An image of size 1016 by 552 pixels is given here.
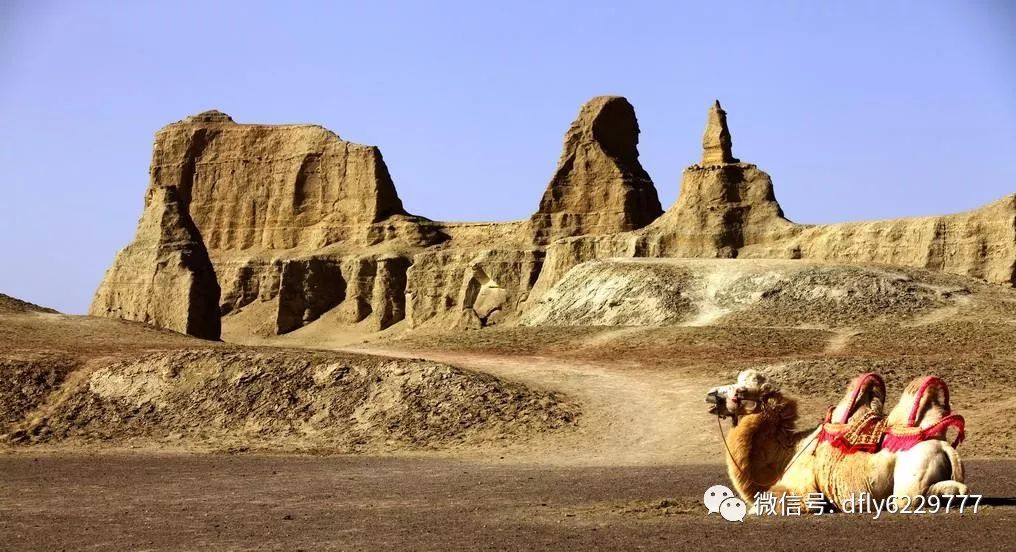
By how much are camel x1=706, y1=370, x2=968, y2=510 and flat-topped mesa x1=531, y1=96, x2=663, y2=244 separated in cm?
5922

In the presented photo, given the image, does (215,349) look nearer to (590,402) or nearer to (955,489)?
(590,402)

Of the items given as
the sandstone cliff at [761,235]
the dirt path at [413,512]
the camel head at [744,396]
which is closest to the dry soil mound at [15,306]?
the dirt path at [413,512]

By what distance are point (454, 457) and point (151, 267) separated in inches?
1058

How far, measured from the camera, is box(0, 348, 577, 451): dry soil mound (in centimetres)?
2312

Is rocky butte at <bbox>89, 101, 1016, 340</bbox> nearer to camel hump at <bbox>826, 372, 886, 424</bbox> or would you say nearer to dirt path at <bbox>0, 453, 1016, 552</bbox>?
dirt path at <bbox>0, 453, 1016, 552</bbox>

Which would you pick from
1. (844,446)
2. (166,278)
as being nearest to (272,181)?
(166,278)

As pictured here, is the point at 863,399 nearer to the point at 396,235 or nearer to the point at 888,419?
the point at 888,419

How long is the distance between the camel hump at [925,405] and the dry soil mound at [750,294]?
25.1 metres

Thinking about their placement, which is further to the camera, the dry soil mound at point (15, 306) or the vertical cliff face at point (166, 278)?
the vertical cliff face at point (166, 278)

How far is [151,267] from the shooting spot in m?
45.4

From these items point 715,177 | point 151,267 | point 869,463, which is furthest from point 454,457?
Result: point 715,177

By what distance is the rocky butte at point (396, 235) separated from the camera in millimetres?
47938

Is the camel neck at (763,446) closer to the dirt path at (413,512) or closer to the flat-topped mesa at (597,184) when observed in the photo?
the dirt path at (413,512)

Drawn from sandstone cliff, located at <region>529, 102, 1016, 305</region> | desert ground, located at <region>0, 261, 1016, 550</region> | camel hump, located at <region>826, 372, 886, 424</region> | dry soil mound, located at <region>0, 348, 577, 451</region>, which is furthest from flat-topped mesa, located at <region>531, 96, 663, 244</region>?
camel hump, located at <region>826, 372, 886, 424</region>
